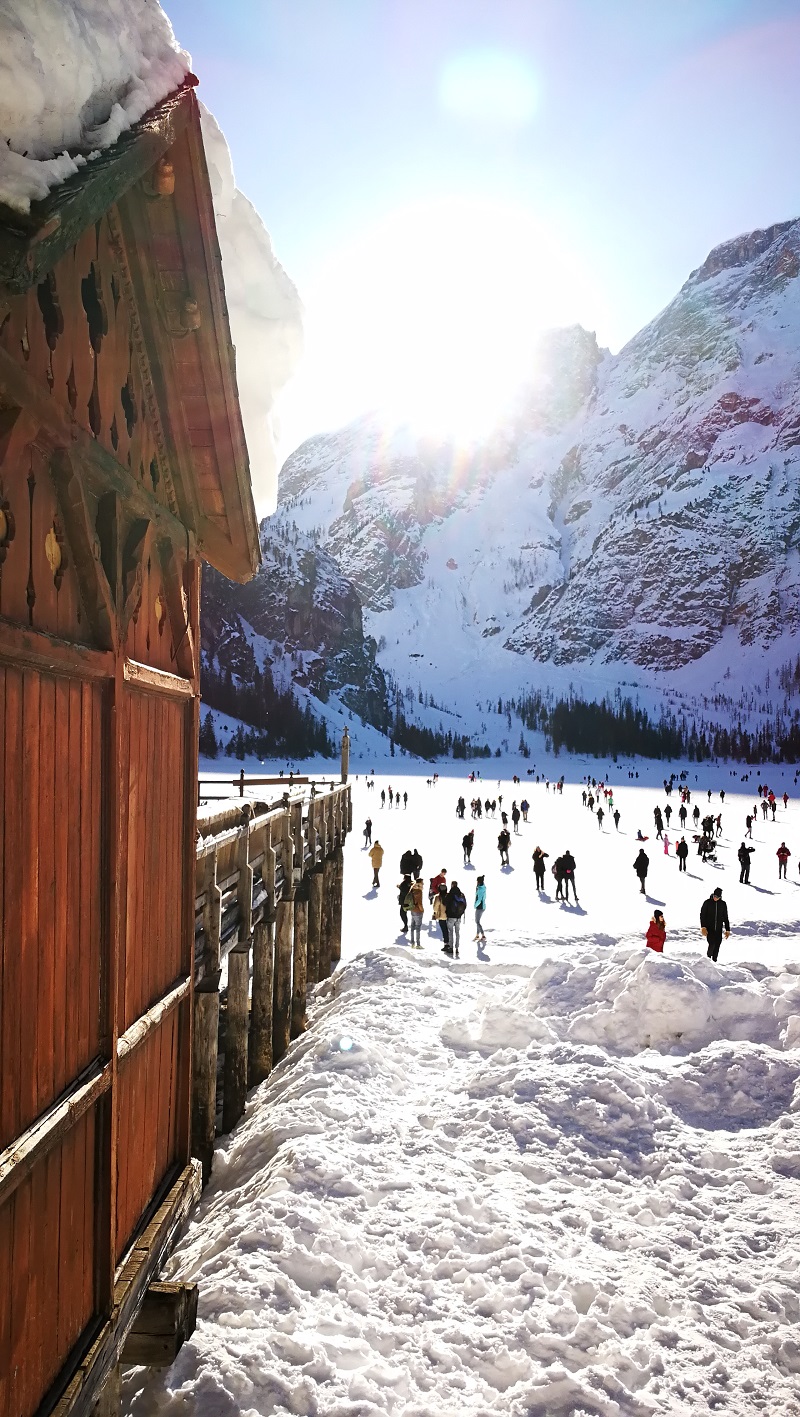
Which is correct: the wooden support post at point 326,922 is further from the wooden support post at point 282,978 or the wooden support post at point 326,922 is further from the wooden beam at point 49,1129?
the wooden beam at point 49,1129

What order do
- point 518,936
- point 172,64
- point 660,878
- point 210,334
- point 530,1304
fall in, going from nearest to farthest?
point 172,64, point 210,334, point 530,1304, point 518,936, point 660,878

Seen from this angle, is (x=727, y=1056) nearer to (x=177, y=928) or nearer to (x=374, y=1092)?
(x=374, y=1092)

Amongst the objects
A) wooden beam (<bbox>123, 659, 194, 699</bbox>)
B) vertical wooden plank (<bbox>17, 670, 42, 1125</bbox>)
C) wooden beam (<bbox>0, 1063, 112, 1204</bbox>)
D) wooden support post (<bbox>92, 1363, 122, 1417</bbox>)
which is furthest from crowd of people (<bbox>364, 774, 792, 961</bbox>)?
vertical wooden plank (<bbox>17, 670, 42, 1125</bbox>)

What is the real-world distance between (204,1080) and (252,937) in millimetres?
3965

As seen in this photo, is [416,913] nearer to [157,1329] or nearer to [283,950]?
[283,950]

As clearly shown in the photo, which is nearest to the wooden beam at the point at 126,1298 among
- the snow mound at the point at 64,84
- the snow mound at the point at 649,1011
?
the snow mound at the point at 64,84

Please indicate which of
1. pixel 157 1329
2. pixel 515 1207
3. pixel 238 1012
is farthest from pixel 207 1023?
pixel 157 1329

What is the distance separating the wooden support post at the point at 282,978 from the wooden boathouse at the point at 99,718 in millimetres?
6668

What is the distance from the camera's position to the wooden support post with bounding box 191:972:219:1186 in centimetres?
761

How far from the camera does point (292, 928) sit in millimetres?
12297

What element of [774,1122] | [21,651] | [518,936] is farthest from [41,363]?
[518,936]

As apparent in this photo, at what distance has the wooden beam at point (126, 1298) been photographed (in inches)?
117

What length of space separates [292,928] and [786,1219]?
7642 mm

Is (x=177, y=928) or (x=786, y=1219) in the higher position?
(x=177, y=928)
